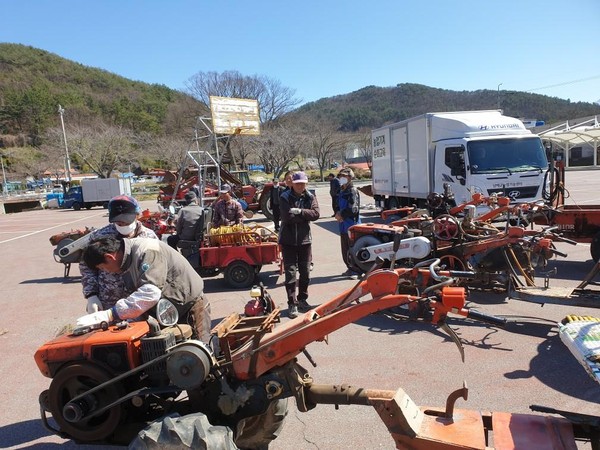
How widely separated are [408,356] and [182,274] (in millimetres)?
2513

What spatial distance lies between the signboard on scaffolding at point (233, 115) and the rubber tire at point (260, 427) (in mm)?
20250

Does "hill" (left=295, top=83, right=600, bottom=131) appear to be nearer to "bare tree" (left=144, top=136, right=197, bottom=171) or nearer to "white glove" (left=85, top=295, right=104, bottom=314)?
"bare tree" (left=144, top=136, right=197, bottom=171)

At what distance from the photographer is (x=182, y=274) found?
3.41 m

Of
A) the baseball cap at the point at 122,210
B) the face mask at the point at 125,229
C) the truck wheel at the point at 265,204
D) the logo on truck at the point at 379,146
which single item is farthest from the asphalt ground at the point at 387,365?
the truck wheel at the point at 265,204

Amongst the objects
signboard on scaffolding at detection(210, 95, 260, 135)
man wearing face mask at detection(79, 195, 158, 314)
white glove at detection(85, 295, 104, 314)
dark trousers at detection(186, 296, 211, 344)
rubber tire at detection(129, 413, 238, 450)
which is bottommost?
rubber tire at detection(129, 413, 238, 450)

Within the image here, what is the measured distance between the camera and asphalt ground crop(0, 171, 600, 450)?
11.4ft

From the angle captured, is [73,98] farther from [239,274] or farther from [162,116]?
[239,274]

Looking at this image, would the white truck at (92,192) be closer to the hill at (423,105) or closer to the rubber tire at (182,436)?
the rubber tire at (182,436)

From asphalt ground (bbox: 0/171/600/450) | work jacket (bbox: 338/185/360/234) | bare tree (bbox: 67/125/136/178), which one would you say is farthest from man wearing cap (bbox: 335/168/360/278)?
bare tree (bbox: 67/125/136/178)

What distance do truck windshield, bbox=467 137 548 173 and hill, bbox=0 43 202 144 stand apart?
139ft

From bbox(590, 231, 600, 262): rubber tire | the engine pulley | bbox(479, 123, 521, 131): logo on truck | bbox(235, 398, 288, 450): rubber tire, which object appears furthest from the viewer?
bbox(479, 123, 521, 131): logo on truck

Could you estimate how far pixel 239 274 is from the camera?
7914 millimetres

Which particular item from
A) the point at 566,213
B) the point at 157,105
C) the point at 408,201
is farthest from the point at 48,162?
the point at 566,213

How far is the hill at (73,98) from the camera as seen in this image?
6850 cm
